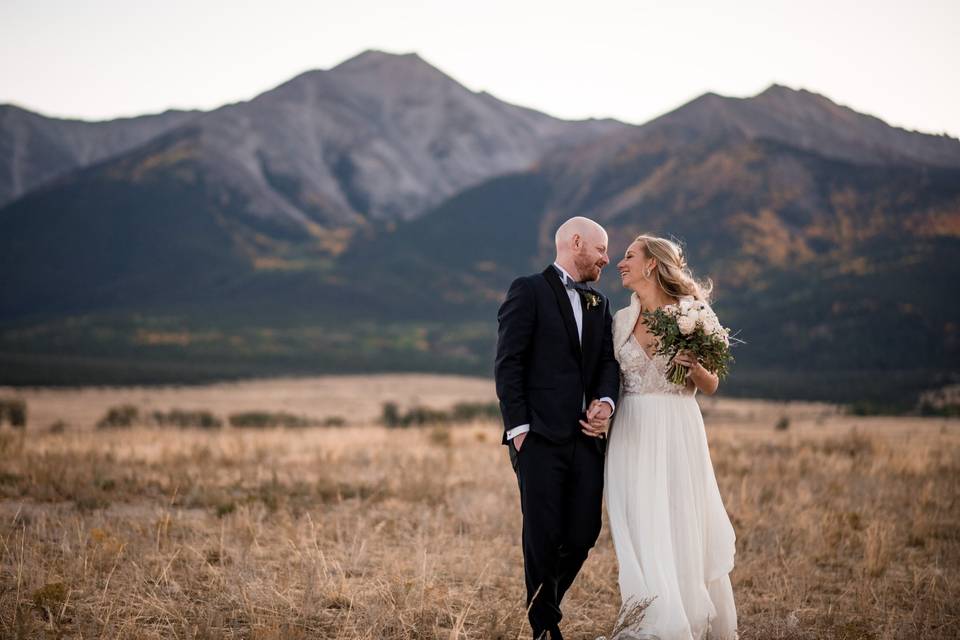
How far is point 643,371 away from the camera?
5.02 meters

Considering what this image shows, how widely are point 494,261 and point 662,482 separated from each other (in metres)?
157

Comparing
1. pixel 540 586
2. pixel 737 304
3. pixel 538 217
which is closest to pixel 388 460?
pixel 540 586

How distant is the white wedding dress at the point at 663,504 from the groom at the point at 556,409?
0.26m

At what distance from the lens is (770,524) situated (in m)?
8.23

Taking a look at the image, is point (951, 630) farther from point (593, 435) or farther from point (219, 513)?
point (219, 513)

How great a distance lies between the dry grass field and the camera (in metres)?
5.00

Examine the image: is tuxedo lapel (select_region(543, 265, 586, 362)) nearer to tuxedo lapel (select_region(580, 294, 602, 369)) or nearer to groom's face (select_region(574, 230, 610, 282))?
tuxedo lapel (select_region(580, 294, 602, 369))

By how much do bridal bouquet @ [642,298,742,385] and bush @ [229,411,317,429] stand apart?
2259 cm

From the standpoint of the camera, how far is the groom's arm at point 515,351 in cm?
455

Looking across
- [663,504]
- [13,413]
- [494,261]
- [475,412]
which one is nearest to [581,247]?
[663,504]

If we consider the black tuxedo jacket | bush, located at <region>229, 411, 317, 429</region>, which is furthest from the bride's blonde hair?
bush, located at <region>229, 411, 317, 429</region>

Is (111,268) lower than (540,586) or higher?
higher

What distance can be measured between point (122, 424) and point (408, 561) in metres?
19.8

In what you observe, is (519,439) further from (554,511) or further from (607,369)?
(607,369)
